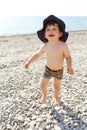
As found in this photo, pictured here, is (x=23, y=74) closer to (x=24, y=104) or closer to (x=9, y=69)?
(x=9, y=69)

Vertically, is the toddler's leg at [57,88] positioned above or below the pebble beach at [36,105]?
above

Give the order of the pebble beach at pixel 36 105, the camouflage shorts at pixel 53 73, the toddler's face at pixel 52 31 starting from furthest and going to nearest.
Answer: the camouflage shorts at pixel 53 73 < the toddler's face at pixel 52 31 < the pebble beach at pixel 36 105

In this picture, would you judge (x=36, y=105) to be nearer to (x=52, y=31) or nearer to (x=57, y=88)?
(x=57, y=88)

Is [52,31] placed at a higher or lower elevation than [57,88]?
higher

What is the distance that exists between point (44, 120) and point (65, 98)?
1309mm

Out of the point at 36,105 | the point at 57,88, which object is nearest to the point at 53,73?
the point at 57,88

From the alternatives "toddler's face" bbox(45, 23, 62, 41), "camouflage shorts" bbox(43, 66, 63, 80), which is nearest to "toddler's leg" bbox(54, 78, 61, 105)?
"camouflage shorts" bbox(43, 66, 63, 80)

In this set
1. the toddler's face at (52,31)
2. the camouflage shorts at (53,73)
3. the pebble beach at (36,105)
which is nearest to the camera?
the pebble beach at (36,105)

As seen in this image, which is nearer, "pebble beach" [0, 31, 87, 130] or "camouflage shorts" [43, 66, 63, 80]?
"pebble beach" [0, 31, 87, 130]

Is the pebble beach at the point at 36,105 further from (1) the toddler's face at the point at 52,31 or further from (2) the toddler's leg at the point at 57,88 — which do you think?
(1) the toddler's face at the point at 52,31

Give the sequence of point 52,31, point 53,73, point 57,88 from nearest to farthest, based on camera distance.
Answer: point 52,31 < point 53,73 < point 57,88

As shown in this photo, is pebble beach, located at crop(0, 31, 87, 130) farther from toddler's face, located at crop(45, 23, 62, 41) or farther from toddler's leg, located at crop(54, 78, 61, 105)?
toddler's face, located at crop(45, 23, 62, 41)

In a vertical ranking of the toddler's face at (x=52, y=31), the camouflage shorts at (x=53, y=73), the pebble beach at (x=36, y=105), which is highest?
the toddler's face at (x=52, y=31)

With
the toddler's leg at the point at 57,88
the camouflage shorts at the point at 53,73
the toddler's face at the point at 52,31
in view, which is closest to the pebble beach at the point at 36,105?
the toddler's leg at the point at 57,88
